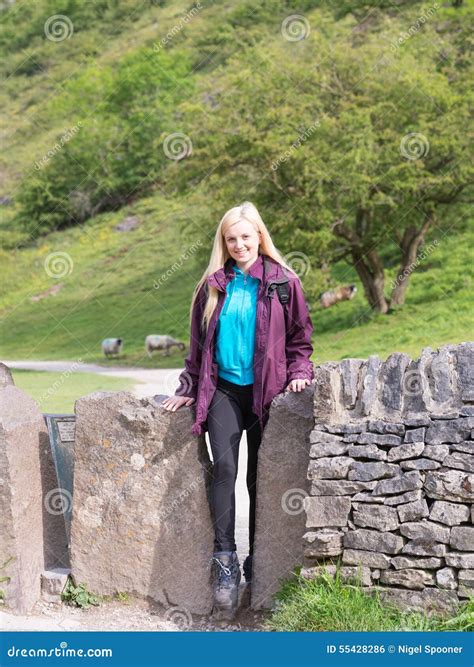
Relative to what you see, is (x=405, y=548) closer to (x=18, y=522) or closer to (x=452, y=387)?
(x=452, y=387)

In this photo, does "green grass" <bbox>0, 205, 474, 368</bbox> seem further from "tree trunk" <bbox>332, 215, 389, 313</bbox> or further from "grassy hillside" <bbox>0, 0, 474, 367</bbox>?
"tree trunk" <bbox>332, 215, 389, 313</bbox>

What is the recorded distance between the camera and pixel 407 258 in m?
29.8

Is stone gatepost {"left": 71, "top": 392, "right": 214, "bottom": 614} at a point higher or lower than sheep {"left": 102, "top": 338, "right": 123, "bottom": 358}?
lower

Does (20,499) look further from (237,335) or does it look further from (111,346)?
(111,346)

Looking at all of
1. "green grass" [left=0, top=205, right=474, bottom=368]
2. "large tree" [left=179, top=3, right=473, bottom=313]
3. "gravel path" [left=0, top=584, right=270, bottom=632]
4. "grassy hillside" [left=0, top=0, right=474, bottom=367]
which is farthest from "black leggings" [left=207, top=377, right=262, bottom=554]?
"large tree" [left=179, top=3, right=473, bottom=313]

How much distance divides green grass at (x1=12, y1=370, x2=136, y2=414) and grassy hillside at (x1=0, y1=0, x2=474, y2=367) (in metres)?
3.39

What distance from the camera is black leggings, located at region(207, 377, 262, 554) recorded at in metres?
6.13

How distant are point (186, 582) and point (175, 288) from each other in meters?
36.6

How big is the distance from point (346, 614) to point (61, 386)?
1683 cm

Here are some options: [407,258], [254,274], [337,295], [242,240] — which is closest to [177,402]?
[254,274]

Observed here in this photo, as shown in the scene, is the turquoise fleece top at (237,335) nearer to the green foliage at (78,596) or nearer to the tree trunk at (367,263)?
the green foliage at (78,596)

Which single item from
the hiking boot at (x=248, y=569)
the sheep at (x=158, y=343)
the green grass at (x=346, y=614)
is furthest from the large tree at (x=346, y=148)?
the green grass at (x=346, y=614)

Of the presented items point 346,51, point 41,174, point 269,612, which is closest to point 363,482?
point 269,612

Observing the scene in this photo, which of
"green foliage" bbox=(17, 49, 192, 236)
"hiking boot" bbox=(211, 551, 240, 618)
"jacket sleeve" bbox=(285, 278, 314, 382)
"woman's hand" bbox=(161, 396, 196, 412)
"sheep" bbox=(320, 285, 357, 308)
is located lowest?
"hiking boot" bbox=(211, 551, 240, 618)
